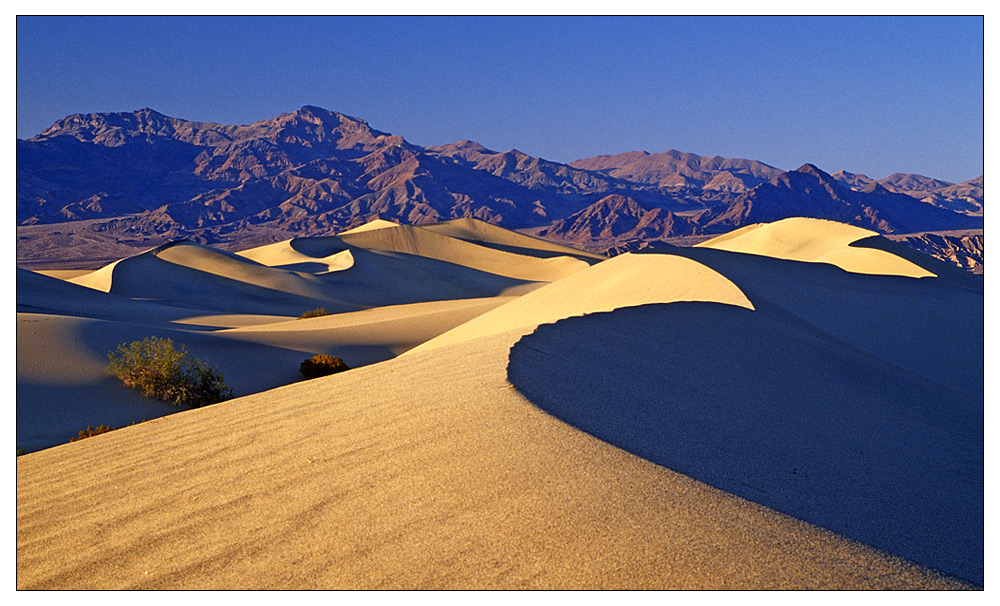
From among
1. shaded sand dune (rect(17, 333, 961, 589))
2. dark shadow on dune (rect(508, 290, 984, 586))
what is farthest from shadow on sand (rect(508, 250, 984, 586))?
shaded sand dune (rect(17, 333, 961, 589))

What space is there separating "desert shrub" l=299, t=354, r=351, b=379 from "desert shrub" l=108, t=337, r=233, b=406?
2653 mm

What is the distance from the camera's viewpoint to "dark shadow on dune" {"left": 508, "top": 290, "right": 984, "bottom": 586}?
5.77m

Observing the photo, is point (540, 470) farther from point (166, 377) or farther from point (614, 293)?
point (614, 293)

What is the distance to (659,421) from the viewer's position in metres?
7.06

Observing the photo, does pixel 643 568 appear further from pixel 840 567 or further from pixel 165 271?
pixel 165 271

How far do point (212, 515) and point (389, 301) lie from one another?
46731 millimetres

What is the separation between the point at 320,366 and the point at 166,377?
3909mm

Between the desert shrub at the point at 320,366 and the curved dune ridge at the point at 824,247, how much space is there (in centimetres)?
1922

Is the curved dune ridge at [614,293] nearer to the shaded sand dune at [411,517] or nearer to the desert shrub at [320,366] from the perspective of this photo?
the desert shrub at [320,366]

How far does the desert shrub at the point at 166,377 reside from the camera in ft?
43.4

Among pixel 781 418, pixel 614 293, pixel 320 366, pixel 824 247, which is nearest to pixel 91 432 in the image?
pixel 320 366

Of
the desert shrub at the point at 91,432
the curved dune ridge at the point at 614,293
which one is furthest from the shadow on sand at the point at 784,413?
the desert shrub at the point at 91,432

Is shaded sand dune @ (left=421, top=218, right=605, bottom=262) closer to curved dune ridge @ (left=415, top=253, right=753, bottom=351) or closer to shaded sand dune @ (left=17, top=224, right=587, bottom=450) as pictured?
shaded sand dune @ (left=17, top=224, right=587, bottom=450)

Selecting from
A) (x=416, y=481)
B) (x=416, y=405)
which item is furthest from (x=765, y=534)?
(x=416, y=405)
